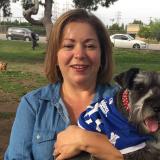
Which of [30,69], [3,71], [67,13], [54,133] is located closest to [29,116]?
[54,133]

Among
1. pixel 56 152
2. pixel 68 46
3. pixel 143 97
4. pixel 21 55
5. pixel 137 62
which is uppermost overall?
pixel 68 46

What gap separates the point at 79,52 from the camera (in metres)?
4.43

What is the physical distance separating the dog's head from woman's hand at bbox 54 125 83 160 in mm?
489

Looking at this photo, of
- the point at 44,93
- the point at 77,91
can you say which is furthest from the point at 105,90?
the point at 44,93

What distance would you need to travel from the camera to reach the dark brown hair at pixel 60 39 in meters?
4.59

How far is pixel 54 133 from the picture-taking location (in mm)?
4328

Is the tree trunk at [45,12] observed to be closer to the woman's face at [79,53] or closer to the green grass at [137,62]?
the green grass at [137,62]

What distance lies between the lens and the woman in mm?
4258

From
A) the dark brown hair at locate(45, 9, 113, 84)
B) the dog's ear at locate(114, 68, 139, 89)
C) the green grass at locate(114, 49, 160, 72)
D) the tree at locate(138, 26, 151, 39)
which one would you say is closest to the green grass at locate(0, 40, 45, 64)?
the green grass at locate(114, 49, 160, 72)

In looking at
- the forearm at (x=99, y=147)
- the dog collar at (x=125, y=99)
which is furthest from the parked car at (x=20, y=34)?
the forearm at (x=99, y=147)

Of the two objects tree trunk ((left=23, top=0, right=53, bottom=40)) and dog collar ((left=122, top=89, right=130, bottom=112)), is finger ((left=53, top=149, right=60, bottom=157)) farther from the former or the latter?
tree trunk ((left=23, top=0, right=53, bottom=40))

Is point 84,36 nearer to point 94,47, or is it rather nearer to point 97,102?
point 94,47

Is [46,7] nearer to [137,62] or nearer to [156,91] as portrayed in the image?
[137,62]

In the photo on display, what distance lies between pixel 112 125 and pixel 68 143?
0.41m
